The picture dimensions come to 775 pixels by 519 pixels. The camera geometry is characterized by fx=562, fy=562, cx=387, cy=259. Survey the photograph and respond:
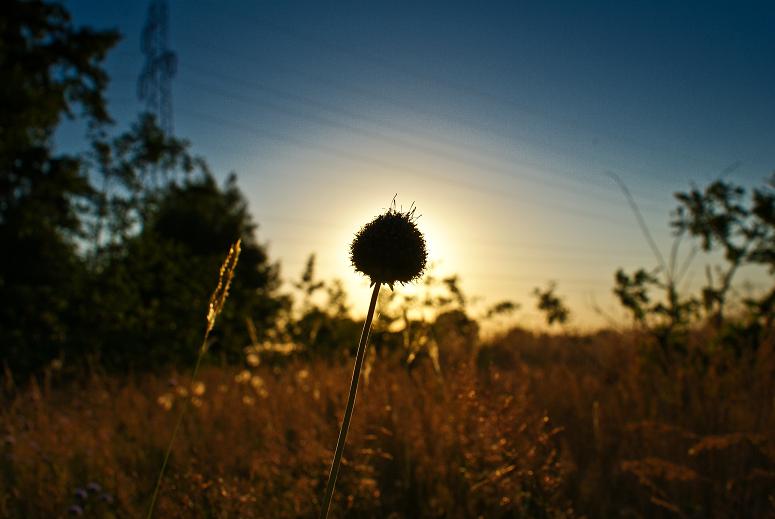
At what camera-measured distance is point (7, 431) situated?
395 centimetres

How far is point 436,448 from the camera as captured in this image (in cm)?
305

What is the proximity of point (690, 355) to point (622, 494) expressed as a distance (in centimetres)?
228

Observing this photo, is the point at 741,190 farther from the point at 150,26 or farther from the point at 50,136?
→ the point at 150,26

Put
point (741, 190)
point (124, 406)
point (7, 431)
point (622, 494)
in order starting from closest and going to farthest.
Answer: point (622, 494) < point (7, 431) < point (124, 406) < point (741, 190)

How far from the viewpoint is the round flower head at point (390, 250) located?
3.58ft

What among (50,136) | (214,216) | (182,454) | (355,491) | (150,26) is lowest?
(182,454)

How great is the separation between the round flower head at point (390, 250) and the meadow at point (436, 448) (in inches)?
41.5

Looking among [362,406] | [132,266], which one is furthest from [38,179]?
[362,406]

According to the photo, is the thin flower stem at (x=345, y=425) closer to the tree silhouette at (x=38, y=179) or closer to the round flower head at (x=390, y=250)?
the round flower head at (x=390, y=250)

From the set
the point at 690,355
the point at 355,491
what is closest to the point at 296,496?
the point at 355,491

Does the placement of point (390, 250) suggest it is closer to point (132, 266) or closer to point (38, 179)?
point (132, 266)

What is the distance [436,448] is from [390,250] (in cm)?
224

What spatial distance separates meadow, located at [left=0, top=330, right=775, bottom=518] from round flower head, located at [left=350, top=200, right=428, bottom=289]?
1.05 m

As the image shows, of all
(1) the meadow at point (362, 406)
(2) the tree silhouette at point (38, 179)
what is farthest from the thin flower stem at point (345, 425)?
(2) the tree silhouette at point (38, 179)
